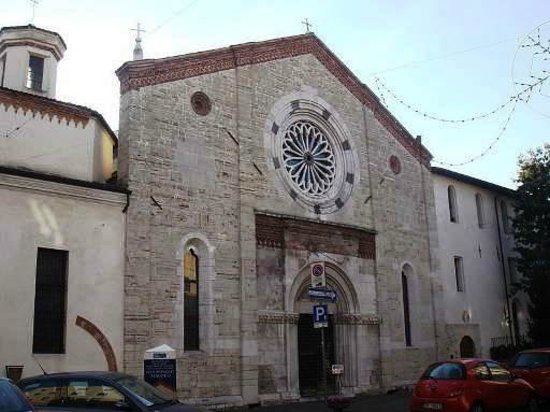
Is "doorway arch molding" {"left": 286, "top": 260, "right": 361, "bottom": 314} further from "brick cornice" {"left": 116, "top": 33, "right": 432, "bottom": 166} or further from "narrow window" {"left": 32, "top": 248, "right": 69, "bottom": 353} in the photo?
"narrow window" {"left": 32, "top": 248, "right": 69, "bottom": 353}

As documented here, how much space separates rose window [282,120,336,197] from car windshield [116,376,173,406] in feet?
37.7

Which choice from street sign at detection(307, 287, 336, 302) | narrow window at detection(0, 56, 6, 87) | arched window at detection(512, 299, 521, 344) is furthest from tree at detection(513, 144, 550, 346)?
narrow window at detection(0, 56, 6, 87)

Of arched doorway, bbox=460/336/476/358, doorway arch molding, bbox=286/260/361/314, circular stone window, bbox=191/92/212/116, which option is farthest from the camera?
arched doorway, bbox=460/336/476/358

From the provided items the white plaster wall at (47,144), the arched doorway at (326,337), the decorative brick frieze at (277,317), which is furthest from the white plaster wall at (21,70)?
the arched doorway at (326,337)

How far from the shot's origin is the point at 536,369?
15945mm

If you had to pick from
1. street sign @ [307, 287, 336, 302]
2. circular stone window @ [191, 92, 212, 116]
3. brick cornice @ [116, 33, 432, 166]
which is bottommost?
street sign @ [307, 287, 336, 302]

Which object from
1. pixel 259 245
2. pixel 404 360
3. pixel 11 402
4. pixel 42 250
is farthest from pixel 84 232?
pixel 404 360

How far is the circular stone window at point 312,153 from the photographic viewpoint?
20.0m

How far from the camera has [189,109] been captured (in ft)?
58.6

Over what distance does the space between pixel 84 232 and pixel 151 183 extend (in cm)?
226

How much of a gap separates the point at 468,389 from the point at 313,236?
8.30m

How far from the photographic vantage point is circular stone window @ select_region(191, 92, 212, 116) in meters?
18.1

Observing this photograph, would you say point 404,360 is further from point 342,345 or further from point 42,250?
point 42,250

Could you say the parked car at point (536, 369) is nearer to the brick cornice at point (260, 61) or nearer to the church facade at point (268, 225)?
the church facade at point (268, 225)
